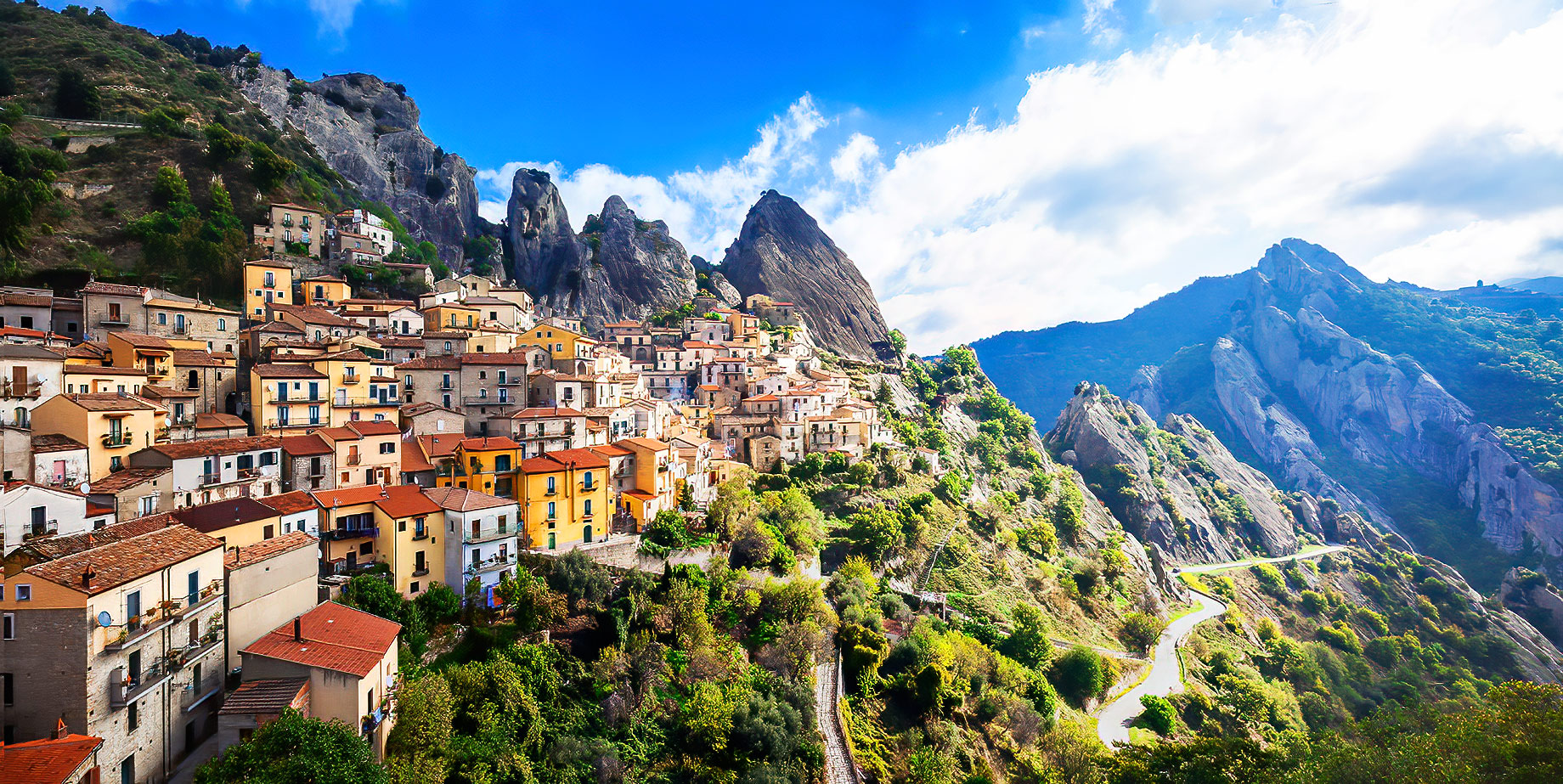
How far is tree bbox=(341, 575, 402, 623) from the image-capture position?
24.6 metres

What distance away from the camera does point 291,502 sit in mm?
26875

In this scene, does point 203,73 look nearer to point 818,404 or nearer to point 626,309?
point 626,309

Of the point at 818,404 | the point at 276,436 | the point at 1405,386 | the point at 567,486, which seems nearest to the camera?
the point at 276,436

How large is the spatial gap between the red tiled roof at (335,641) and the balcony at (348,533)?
504cm

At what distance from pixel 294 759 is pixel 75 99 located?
8349 centimetres

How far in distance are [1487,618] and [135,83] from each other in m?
191

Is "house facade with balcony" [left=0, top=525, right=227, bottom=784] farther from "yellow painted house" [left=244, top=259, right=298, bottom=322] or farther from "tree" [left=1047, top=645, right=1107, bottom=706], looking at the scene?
"tree" [left=1047, top=645, right=1107, bottom=706]

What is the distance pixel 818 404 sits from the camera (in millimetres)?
67750

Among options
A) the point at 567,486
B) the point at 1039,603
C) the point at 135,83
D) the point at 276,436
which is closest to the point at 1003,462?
the point at 1039,603

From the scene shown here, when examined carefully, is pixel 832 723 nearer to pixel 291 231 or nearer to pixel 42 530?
pixel 42 530

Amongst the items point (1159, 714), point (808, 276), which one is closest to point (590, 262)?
point (808, 276)

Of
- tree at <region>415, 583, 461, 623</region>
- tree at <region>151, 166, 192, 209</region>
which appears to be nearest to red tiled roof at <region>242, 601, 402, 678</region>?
tree at <region>415, 583, 461, 623</region>

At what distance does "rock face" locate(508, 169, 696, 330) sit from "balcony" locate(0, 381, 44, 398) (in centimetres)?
6740

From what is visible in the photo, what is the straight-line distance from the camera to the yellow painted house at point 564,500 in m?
33.2
